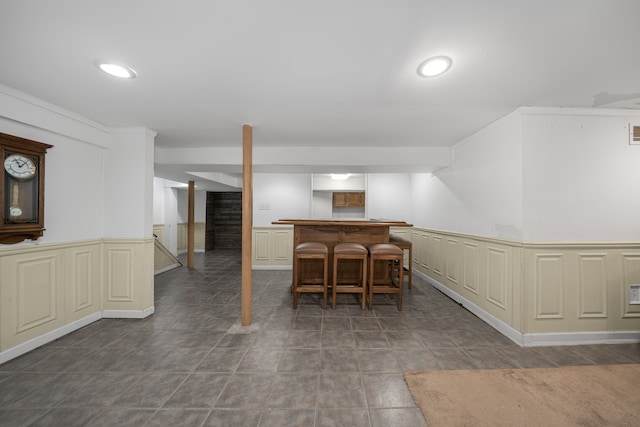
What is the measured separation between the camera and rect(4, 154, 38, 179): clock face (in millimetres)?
2088

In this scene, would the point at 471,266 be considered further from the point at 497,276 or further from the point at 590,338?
the point at 590,338

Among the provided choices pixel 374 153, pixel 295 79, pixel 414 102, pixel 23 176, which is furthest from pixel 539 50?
pixel 23 176

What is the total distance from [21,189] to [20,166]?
21cm

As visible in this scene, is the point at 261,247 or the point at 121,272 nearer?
the point at 121,272

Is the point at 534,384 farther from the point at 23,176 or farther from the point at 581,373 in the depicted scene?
the point at 23,176

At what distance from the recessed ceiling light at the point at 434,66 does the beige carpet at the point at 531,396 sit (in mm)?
2342

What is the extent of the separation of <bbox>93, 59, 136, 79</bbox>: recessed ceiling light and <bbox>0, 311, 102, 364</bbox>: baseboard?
8.41 ft

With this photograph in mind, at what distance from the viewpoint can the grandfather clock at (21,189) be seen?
205 cm

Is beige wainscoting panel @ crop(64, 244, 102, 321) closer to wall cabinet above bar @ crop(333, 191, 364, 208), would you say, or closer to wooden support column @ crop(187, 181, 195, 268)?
wooden support column @ crop(187, 181, 195, 268)

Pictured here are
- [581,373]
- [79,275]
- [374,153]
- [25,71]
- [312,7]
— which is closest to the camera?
[312,7]

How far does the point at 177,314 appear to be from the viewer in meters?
A: 3.06

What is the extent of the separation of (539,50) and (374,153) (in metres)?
2.33

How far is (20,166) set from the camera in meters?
2.16

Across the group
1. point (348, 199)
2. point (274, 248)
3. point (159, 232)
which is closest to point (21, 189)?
point (274, 248)
